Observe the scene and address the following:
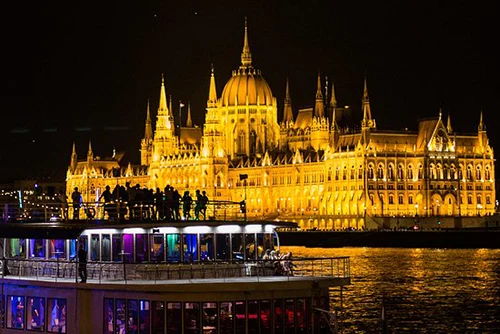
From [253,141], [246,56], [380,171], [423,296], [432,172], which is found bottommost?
[423,296]

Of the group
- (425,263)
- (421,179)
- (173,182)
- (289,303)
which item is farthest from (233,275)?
(173,182)

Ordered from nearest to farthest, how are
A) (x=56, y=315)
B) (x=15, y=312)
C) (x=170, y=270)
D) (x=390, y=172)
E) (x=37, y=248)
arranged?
1. (x=170, y=270)
2. (x=56, y=315)
3. (x=15, y=312)
4. (x=37, y=248)
5. (x=390, y=172)

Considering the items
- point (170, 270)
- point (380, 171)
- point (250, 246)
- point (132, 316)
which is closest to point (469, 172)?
point (380, 171)

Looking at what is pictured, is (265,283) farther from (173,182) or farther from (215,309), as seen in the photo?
(173,182)

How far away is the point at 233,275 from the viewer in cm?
2781

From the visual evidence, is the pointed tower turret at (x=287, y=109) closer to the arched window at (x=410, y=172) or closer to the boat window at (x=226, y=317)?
the arched window at (x=410, y=172)

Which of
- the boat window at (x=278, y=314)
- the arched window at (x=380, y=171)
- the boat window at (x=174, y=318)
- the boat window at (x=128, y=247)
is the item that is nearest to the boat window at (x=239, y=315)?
the boat window at (x=278, y=314)

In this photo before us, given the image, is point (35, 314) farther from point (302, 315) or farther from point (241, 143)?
point (241, 143)

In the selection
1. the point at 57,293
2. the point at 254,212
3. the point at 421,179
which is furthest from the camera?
the point at 254,212

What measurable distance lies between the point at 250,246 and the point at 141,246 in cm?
265

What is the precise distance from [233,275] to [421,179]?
130447 mm

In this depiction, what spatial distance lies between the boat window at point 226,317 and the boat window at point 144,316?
153 centimetres

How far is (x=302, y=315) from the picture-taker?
26.3 m

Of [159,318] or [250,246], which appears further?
[250,246]
